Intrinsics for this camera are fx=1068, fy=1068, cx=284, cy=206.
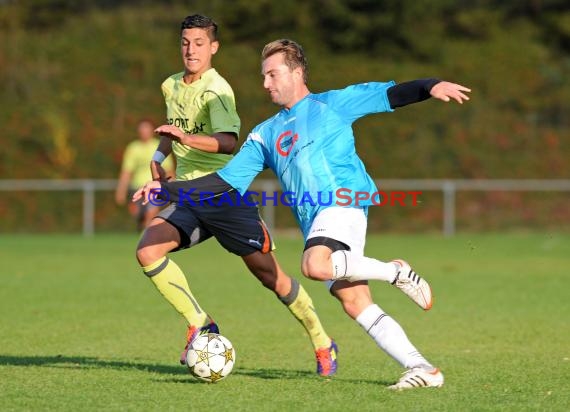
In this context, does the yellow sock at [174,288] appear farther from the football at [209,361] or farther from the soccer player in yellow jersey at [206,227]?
the football at [209,361]

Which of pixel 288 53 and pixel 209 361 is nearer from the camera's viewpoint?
pixel 288 53

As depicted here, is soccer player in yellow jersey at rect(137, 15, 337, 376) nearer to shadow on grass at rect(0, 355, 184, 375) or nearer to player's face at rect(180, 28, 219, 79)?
player's face at rect(180, 28, 219, 79)

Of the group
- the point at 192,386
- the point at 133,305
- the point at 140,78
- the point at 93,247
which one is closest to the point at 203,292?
the point at 133,305

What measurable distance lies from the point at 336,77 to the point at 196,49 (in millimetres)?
24647

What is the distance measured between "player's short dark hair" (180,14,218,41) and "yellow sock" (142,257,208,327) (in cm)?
163

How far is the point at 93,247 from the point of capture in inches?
882

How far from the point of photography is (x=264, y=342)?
28.8 feet

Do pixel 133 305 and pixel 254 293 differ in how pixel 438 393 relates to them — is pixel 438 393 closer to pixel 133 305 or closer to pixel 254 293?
pixel 133 305

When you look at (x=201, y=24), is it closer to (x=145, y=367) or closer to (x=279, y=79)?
(x=279, y=79)

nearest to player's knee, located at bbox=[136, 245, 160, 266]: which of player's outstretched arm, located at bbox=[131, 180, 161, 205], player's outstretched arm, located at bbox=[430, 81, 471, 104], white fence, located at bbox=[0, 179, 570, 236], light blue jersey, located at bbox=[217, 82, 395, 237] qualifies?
player's outstretched arm, located at bbox=[131, 180, 161, 205]

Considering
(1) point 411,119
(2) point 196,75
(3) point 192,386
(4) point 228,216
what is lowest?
(3) point 192,386

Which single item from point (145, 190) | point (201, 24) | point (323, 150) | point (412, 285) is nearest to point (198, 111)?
point (201, 24)

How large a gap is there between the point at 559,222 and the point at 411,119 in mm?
5137

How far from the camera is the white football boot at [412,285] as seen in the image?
20.2 ft
